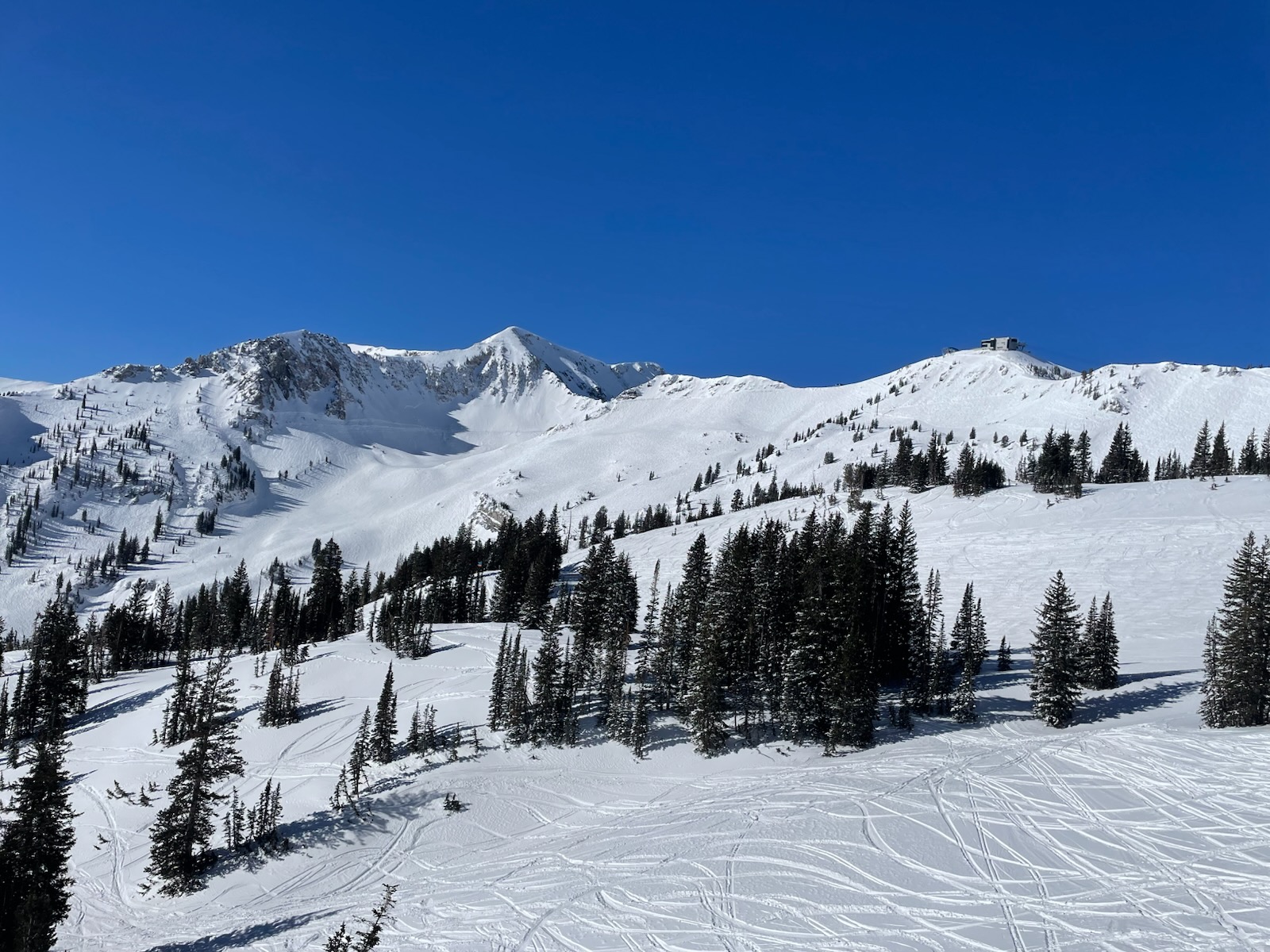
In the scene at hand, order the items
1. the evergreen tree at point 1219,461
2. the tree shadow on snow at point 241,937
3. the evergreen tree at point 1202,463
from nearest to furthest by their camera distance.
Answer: the tree shadow on snow at point 241,937
the evergreen tree at point 1219,461
the evergreen tree at point 1202,463

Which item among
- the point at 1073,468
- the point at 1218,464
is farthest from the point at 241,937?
the point at 1218,464

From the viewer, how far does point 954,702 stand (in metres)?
50.5

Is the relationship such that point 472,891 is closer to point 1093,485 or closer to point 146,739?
point 146,739

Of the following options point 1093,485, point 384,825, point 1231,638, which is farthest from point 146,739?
point 1093,485

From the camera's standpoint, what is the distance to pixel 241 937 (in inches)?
1267

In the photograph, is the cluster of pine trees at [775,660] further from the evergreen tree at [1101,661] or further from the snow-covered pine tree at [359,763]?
the snow-covered pine tree at [359,763]

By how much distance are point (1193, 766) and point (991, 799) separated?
11119 millimetres

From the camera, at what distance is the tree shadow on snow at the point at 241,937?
31.7 m

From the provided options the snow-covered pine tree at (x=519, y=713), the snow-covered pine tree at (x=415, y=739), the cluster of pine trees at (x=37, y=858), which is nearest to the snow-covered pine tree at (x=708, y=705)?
the snow-covered pine tree at (x=519, y=713)

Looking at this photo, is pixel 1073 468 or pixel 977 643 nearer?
pixel 977 643

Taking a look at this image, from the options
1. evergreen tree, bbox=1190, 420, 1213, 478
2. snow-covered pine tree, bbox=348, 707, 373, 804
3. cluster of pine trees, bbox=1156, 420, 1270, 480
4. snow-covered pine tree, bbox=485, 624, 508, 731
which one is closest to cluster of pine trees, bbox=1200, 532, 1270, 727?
snow-covered pine tree, bbox=485, 624, 508, 731

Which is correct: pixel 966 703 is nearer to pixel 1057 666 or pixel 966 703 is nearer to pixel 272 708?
pixel 1057 666

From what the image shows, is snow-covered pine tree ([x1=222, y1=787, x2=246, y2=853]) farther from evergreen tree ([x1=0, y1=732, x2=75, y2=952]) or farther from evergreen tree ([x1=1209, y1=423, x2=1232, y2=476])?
evergreen tree ([x1=1209, y1=423, x2=1232, y2=476])

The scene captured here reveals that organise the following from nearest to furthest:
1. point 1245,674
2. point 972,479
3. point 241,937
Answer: point 241,937 < point 1245,674 < point 972,479
